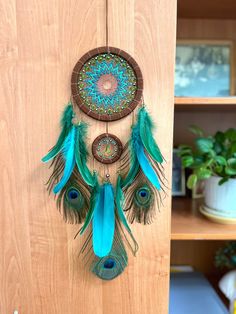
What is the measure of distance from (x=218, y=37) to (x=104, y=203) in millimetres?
874

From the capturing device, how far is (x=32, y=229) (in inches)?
32.3

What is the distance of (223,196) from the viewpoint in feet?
3.07

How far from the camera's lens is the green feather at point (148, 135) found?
0.76m

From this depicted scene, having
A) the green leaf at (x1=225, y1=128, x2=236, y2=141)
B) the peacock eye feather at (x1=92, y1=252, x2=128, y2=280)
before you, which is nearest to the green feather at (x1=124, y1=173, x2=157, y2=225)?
the peacock eye feather at (x1=92, y1=252, x2=128, y2=280)

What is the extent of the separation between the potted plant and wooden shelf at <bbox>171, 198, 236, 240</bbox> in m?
0.05

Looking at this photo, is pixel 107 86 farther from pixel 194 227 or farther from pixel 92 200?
pixel 194 227

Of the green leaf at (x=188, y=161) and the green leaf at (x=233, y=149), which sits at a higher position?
the green leaf at (x=233, y=149)

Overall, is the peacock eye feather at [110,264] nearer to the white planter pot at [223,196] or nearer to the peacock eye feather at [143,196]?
the peacock eye feather at [143,196]

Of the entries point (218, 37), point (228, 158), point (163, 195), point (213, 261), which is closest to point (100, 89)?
point (163, 195)

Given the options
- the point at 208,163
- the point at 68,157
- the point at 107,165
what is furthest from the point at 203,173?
the point at 68,157

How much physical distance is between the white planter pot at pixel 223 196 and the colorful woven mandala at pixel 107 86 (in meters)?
0.39

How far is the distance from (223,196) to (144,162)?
335mm

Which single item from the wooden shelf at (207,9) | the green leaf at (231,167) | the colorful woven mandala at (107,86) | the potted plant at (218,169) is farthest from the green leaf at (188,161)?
the wooden shelf at (207,9)

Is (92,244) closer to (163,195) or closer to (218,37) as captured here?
(163,195)
